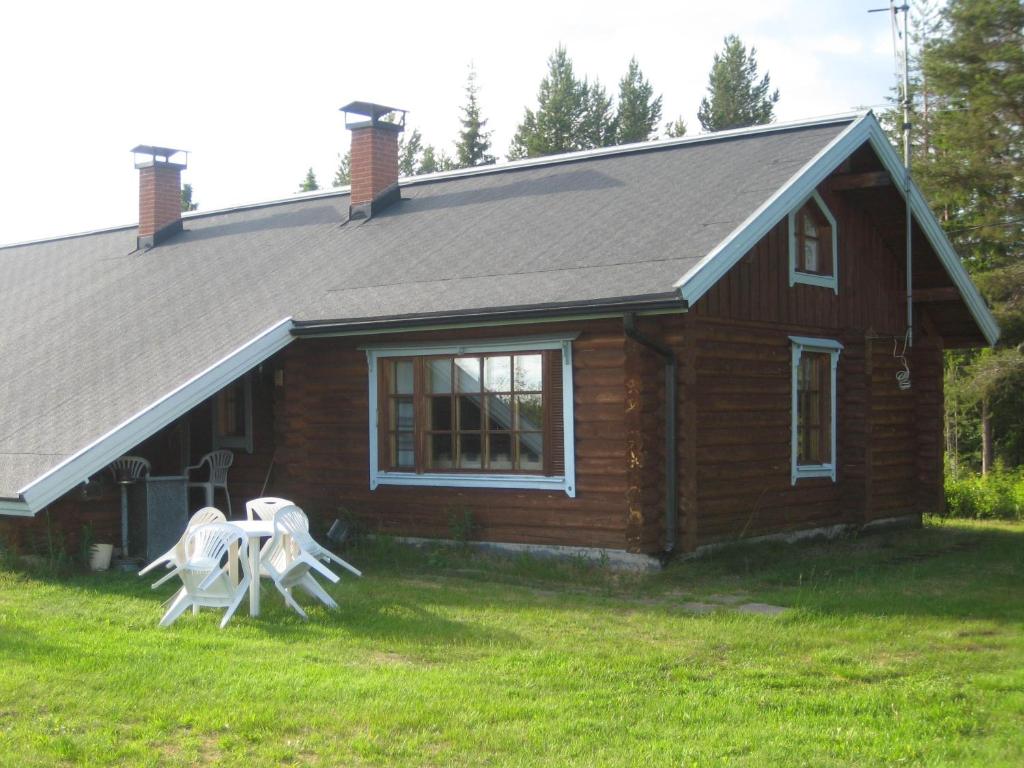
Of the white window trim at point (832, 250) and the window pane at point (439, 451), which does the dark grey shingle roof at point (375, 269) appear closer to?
the white window trim at point (832, 250)

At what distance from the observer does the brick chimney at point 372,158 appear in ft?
58.6

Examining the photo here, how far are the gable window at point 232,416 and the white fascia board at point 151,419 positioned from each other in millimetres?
1931

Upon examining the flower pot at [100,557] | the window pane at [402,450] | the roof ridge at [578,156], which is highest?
the roof ridge at [578,156]

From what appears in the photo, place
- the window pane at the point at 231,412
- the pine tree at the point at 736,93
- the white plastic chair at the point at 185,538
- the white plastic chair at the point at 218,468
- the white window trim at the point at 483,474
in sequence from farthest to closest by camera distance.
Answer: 1. the pine tree at the point at 736,93
2. the window pane at the point at 231,412
3. the white plastic chair at the point at 218,468
4. the white window trim at the point at 483,474
5. the white plastic chair at the point at 185,538

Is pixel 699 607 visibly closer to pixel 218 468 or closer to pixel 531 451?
pixel 531 451

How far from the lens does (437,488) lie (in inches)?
527

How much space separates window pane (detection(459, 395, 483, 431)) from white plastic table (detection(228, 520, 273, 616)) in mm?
3444

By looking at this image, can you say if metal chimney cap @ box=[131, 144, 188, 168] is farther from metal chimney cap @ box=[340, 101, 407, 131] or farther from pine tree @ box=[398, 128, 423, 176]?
pine tree @ box=[398, 128, 423, 176]

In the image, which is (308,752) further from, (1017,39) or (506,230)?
(1017,39)

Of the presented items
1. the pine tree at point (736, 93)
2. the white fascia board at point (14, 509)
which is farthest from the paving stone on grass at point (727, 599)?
the pine tree at point (736, 93)

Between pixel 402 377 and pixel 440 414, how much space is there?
667mm

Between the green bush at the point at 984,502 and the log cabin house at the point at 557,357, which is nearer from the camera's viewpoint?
the log cabin house at the point at 557,357

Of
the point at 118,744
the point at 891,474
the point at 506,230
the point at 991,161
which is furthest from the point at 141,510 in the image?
the point at 991,161

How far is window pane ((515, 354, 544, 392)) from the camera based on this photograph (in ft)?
41.3
